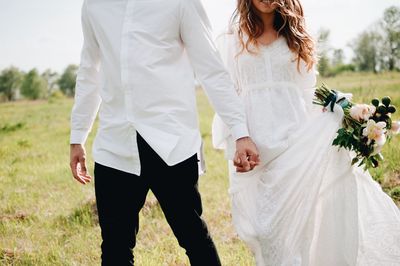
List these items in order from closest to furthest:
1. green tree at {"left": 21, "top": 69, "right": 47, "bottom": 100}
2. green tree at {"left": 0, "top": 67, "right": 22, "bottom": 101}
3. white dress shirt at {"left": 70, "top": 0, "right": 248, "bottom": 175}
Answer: white dress shirt at {"left": 70, "top": 0, "right": 248, "bottom": 175}, green tree at {"left": 0, "top": 67, "right": 22, "bottom": 101}, green tree at {"left": 21, "top": 69, "right": 47, "bottom": 100}

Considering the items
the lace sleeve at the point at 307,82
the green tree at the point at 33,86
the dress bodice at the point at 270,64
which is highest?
the dress bodice at the point at 270,64

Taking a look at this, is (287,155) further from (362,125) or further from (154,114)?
(154,114)

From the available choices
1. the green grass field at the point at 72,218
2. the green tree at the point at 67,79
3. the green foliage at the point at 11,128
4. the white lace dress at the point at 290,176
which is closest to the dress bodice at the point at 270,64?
the white lace dress at the point at 290,176

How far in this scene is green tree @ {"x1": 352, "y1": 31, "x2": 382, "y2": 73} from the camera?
51188 millimetres

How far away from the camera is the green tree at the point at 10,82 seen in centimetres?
7625

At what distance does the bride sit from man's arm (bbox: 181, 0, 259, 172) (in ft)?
1.96

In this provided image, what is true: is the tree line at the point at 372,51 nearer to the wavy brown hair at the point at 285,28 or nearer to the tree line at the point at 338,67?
the tree line at the point at 338,67

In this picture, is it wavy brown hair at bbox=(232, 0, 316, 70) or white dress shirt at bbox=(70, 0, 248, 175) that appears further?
wavy brown hair at bbox=(232, 0, 316, 70)

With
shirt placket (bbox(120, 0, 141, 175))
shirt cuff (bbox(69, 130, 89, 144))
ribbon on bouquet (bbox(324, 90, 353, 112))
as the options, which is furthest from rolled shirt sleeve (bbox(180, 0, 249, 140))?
ribbon on bouquet (bbox(324, 90, 353, 112))

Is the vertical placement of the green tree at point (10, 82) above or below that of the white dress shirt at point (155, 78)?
below

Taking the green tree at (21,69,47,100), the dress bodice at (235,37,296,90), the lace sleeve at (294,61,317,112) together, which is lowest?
the green tree at (21,69,47,100)

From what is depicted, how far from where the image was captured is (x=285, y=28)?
3.12 meters

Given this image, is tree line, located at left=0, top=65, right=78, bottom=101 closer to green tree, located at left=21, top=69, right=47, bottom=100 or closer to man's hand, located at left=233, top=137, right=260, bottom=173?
green tree, located at left=21, top=69, right=47, bottom=100

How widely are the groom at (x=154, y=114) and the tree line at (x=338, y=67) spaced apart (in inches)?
1233
